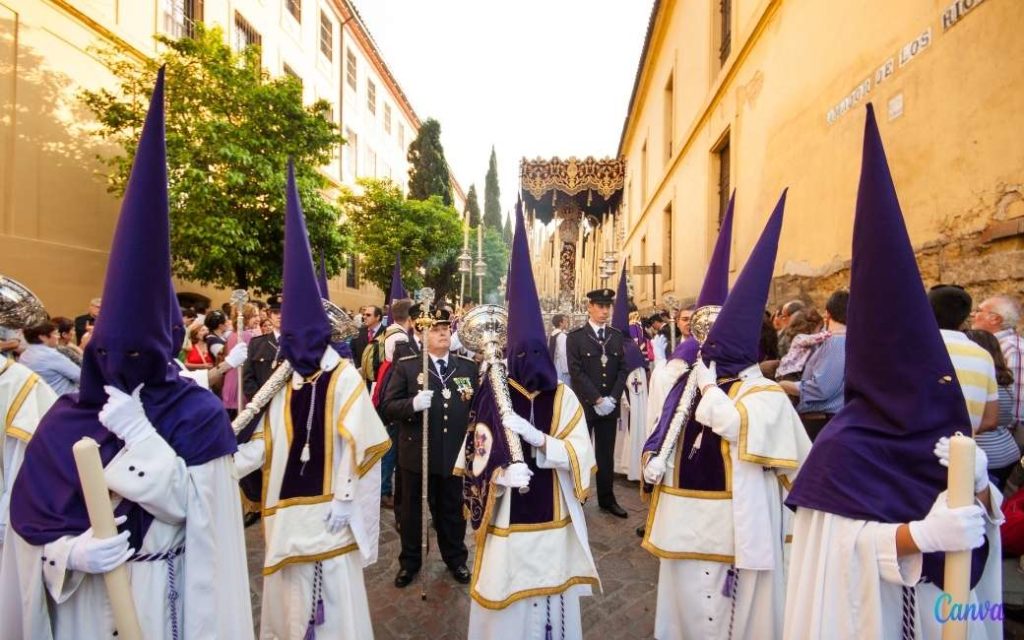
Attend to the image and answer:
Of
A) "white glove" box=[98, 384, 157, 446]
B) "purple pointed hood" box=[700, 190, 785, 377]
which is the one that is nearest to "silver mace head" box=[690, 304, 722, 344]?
"purple pointed hood" box=[700, 190, 785, 377]

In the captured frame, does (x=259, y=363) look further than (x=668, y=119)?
No

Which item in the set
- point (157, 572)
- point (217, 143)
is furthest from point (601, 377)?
point (217, 143)

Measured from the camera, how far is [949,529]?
1581mm

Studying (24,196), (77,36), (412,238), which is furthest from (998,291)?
(412,238)

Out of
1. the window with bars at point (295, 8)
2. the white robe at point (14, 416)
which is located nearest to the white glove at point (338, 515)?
the white robe at point (14, 416)

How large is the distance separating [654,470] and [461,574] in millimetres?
2050

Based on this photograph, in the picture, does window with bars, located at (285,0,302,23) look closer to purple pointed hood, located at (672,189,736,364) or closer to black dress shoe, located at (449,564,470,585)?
purple pointed hood, located at (672,189,736,364)

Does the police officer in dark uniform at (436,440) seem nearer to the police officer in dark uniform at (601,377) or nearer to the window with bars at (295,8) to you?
the police officer in dark uniform at (601,377)

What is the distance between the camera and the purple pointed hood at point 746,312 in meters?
3.07

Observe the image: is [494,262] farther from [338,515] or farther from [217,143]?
[338,515]

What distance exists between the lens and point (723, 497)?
3158 millimetres

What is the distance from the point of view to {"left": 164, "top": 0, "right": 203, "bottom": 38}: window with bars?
14.1 metres

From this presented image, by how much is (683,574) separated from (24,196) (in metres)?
13.2

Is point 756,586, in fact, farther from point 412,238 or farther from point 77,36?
point 412,238
